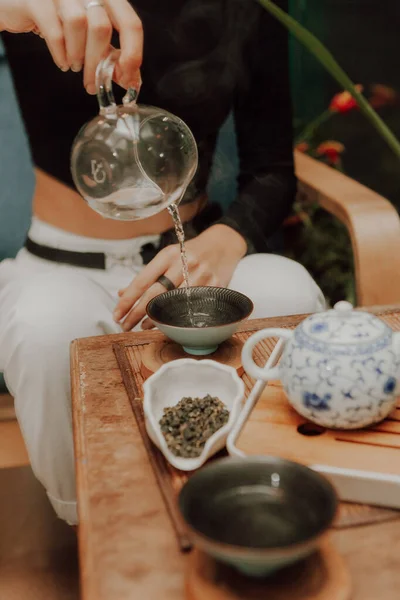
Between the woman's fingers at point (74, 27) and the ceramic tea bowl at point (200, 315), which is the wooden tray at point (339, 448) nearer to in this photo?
the ceramic tea bowl at point (200, 315)

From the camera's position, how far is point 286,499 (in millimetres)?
619

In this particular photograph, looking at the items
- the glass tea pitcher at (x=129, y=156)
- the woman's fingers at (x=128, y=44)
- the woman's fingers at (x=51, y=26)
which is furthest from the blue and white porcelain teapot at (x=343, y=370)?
the woman's fingers at (x=51, y=26)

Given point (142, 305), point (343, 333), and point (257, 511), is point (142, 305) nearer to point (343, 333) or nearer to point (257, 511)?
point (343, 333)

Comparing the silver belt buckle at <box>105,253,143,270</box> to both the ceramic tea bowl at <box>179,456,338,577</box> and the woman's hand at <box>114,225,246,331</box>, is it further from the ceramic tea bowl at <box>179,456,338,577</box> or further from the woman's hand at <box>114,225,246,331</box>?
the ceramic tea bowl at <box>179,456,338,577</box>

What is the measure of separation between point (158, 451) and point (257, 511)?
22cm

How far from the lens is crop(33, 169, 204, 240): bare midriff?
1.51m

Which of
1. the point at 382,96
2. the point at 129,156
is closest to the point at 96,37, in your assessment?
the point at 129,156

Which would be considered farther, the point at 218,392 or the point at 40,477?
the point at 40,477

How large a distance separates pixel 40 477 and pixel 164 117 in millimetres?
693

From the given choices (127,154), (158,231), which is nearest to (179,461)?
(127,154)

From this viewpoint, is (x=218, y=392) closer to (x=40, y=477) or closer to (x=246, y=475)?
(x=246, y=475)

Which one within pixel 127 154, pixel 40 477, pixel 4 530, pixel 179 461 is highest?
pixel 127 154

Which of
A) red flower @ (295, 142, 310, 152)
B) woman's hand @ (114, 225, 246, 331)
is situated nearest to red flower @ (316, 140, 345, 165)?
red flower @ (295, 142, 310, 152)

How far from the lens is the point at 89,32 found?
37.9 inches
